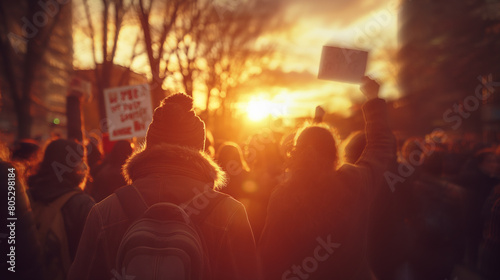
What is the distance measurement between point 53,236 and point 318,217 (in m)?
2.02

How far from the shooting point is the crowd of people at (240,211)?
1.73 m

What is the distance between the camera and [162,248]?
145 centimetres

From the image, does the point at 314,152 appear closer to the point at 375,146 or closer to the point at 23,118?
the point at 375,146

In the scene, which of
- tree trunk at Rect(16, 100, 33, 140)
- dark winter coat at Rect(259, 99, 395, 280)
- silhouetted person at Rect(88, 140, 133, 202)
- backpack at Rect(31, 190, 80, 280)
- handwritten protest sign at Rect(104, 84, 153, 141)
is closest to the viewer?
dark winter coat at Rect(259, 99, 395, 280)

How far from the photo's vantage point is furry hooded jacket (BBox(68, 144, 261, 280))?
174 cm

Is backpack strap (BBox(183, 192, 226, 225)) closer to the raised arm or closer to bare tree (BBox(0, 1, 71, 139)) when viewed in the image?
the raised arm

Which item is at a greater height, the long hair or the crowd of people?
the long hair

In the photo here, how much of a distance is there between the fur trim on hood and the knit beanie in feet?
0.31

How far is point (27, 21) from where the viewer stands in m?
10.2

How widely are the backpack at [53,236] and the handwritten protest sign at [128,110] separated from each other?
11.7 feet

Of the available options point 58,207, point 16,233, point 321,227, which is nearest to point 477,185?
point 321,227

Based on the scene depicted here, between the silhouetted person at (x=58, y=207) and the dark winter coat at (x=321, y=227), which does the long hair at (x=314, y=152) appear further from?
the silhouetted person at (x=58, y=207)

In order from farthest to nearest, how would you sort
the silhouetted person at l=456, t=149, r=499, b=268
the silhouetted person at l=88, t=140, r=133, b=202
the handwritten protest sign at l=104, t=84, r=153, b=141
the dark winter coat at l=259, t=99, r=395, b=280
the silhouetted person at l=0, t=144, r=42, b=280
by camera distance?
the handwritten protest sign at l=104, t=84, r=153, b=141 → the silhouetted person at l=456, t=149, r=499, b=268 → the silhouetted person at l=88, t=140, r=133, b=202 → the dark winter coat at l=259, t=99, r=395, b=280 → the silhouetted person at l=0, t=144, r=42, b=280

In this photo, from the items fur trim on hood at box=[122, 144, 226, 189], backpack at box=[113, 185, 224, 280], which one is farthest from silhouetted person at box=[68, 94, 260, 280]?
backpack at box=[113, 185, 224, 280]
